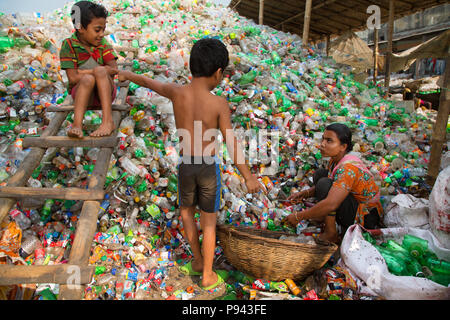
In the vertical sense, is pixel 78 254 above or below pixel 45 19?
below

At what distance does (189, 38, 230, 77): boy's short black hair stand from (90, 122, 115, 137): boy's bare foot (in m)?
0.95

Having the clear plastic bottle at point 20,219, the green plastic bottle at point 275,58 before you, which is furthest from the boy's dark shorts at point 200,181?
the green plastic bottle at point 275,58

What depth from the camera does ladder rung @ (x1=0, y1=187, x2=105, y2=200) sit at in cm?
183

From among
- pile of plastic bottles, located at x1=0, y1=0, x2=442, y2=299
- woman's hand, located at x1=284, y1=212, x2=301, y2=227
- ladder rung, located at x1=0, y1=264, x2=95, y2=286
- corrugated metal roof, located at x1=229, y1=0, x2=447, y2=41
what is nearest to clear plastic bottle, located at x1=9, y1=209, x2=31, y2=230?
pile of plastic bottles, located at x1=0, y1=0, x2=442, y2=299

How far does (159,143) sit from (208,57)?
1.65m

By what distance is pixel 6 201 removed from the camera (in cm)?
182

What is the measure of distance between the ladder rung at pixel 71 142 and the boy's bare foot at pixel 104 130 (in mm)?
50

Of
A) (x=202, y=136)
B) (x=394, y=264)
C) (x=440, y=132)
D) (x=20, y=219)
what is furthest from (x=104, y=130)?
(x=440, y=132)

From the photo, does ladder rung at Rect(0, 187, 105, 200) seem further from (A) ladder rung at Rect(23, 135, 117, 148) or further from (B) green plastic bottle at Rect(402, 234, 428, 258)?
(B) green plastic bottle at Rect(402, 234, 428, 258)

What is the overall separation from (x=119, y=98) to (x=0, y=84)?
1561mm

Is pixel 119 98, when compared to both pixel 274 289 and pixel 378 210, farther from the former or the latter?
pixel 378 210

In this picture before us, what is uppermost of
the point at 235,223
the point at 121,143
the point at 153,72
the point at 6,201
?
the point at 153,72

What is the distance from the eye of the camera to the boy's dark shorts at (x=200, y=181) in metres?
1.94
